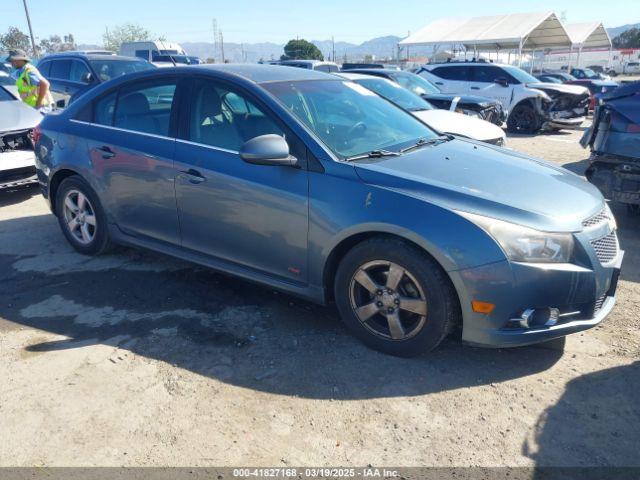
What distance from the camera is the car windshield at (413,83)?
11.0 metres

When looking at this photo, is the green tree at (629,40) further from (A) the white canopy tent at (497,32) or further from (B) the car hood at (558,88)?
(B) the car hood at (558,88)

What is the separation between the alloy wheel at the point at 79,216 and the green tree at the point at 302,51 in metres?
48.7

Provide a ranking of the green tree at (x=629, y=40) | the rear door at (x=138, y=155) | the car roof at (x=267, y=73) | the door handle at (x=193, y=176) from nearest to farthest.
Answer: the door handle at (x=193, y=176)
the car roof at (x=267, y=73)
the rear door at (x=138, y=155)
the green tree at (x=629, y=40)

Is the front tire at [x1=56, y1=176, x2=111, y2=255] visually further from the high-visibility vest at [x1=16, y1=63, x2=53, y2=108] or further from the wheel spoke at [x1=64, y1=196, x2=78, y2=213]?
the high-visibility vest at [x1=16, y1=63, x2=53, y2=108]

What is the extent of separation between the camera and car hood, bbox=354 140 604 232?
2898mm

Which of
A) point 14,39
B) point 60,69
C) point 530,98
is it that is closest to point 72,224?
point 60,69

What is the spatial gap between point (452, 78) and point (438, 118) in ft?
28.9

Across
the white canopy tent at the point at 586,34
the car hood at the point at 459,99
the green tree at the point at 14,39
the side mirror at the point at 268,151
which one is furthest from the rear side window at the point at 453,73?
the green tree at the point at 14,39

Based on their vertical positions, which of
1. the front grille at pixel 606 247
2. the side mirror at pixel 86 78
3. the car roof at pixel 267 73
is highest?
the car roof at pixel 267 73

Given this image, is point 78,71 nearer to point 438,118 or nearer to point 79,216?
point 79,216

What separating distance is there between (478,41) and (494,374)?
28.6 meters

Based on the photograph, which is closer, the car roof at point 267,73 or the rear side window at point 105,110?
the car roof at point 267,73

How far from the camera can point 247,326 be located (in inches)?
142

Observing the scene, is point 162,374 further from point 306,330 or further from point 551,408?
point 551,408
